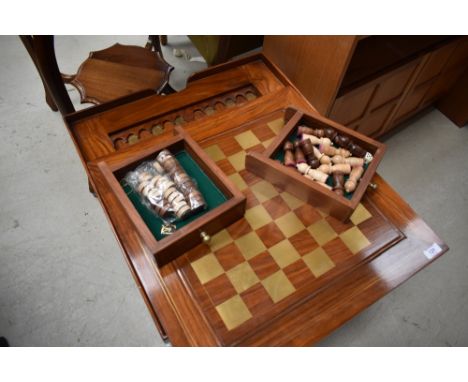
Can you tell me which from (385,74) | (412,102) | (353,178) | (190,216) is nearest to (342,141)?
(353,178)

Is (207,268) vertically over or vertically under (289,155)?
under

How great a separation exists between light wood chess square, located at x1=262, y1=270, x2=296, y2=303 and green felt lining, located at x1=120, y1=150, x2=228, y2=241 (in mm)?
265

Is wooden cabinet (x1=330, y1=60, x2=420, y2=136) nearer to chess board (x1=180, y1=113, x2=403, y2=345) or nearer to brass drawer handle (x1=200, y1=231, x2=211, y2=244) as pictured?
chess board (x1=180, y1=113, x2=403, y2=345)

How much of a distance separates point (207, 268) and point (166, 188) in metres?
0.26

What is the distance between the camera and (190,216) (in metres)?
0.99

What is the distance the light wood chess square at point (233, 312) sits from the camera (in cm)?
87

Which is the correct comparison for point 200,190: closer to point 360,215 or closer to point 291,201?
point 291,201

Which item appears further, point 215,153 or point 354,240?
point 215,153

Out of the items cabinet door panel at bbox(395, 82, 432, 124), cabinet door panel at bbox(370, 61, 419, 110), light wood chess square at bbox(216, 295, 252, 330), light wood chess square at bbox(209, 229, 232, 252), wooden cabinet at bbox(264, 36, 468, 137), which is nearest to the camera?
light wood chess square at bbox(216, 295, 252, 330)

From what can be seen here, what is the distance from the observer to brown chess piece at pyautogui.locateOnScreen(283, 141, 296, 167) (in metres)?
1.08

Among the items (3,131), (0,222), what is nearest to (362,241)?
(0,222)

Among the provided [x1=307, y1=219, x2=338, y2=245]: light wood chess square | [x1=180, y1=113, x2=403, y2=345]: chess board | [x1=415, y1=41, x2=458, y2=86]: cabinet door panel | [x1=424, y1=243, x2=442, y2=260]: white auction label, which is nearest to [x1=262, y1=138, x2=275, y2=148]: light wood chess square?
[x1=180, y1=113, x2=403, y2=345]: chess board

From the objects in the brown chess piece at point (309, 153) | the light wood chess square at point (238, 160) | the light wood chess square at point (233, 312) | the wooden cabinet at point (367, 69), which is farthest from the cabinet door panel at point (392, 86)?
the light wood chess square at point (233, 312)

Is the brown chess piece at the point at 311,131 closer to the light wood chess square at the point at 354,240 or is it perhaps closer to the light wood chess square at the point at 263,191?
the light wood chess square at the point at 263,191
